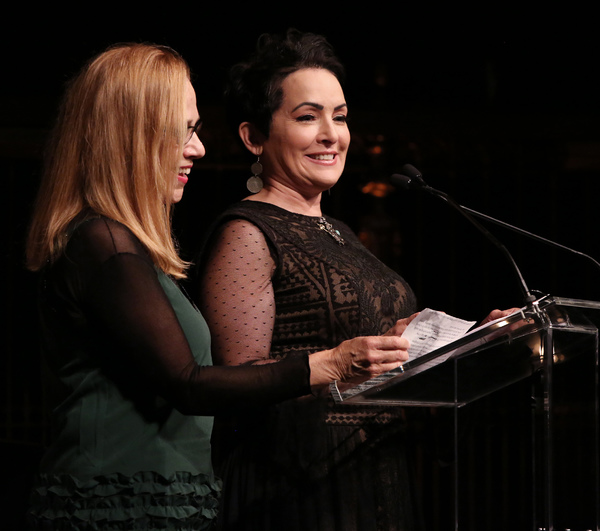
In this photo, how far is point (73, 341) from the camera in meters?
1.42

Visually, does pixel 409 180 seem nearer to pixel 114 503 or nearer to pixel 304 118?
pixel 304 118

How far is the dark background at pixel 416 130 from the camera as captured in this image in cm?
361

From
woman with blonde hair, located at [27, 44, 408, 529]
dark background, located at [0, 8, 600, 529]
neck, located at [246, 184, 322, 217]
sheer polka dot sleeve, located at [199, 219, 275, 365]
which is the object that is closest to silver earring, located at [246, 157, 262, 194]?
neck, located at [246, 184, 322, 217]

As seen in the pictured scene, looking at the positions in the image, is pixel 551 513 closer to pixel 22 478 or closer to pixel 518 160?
pixel 22 478

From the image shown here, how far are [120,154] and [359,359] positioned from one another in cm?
54

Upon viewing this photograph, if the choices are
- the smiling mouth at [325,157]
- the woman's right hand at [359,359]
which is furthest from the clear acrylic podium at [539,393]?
the smiling mouth at [325,157]

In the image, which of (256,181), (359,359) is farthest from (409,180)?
(359,359)

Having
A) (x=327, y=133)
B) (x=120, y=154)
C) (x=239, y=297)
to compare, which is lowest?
(x=239, y=297)

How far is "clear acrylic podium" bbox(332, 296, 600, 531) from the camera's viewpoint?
1515 millimetres

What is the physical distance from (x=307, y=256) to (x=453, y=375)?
52 centimetres

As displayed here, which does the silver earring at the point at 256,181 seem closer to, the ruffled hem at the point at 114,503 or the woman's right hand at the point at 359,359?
the woman's right hand at the point at 359,359

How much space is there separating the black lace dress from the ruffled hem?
47 cm

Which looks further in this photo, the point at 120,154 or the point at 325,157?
the point at 325,157

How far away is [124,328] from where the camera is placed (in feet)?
4.44
